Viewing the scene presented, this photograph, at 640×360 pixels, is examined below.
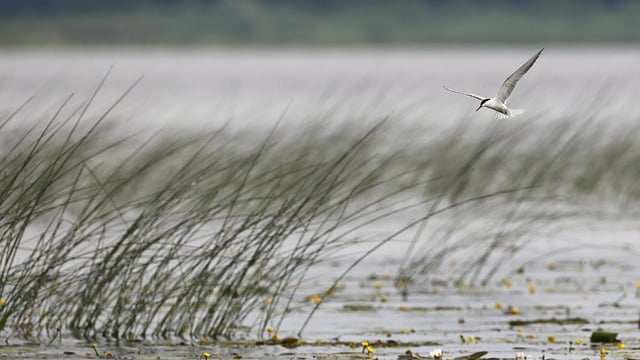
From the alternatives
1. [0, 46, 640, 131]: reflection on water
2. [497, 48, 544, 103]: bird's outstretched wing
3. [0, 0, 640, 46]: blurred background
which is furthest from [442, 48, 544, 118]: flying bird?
[0, 0, 640, 46]: blurred background

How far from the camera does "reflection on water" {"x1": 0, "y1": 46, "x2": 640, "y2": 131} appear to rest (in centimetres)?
3347

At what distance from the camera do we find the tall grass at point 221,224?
10.9 meters

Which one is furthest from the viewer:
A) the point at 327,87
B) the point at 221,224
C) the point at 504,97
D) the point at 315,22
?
the point at 315,22

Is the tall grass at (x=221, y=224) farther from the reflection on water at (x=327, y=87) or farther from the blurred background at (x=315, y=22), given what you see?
the blurred background at (x=315, y=22)

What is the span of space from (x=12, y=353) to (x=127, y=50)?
574ft

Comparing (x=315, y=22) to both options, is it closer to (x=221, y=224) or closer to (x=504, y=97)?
(x=221, y=224)

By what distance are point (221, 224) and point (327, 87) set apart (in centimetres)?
4179

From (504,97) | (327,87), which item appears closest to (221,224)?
(504,97)

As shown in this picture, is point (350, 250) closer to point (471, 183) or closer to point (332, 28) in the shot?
point (471, 183)

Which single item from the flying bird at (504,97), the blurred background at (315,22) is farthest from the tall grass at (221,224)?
the blurred background at (315,22)

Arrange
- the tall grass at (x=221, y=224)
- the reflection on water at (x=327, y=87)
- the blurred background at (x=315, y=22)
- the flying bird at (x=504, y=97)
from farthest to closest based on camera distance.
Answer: the blurred background at (x=315, y=22)
the reflection on water at (x=327, y=87)
the tall grass at (x=221, y=224)
the flying bird at (x=504, y=97)

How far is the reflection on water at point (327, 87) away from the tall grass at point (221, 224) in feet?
2.71

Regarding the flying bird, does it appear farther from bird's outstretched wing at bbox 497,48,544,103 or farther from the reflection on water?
the reflection on water

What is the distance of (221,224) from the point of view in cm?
1692
